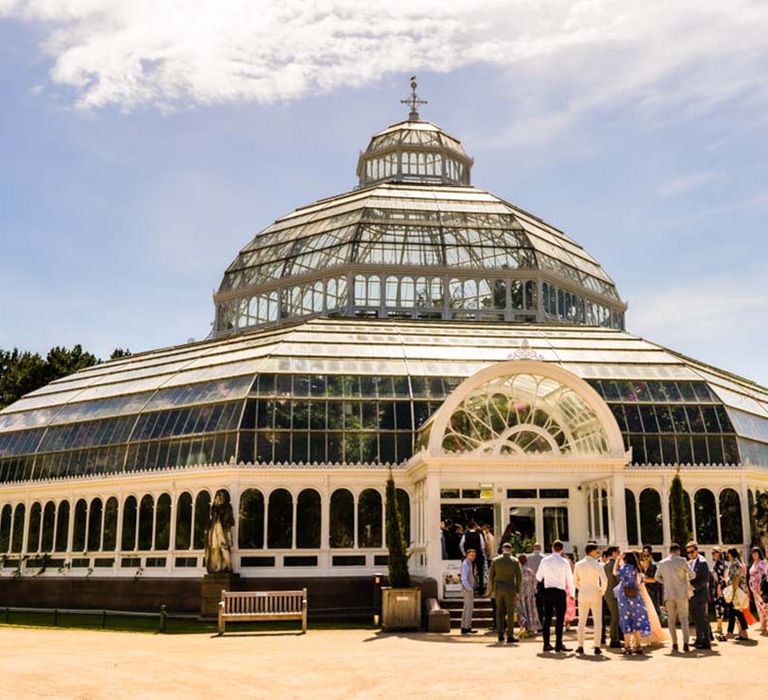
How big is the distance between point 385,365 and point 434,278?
10539 mm

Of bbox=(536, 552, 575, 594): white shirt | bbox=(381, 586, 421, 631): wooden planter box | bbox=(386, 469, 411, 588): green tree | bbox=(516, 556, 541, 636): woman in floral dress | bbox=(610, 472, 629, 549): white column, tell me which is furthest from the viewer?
bbox=(610, 472, 629, 549): white column

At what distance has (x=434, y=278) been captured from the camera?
47688mm

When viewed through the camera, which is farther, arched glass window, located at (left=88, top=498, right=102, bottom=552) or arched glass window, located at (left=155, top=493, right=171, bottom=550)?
arched glass window, located at (left=88, top=498, right=102, bottom=552)

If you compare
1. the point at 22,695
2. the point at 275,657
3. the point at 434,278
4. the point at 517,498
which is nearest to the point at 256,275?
the point at 434,278

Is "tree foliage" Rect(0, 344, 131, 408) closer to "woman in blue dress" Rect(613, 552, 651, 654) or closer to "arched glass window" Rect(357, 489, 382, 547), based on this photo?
"arched glass window" Rect(357, 489, 382, 547)

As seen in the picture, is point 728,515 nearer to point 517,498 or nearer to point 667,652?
point 517,498

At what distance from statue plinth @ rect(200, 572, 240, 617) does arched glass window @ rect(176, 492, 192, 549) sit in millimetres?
2763

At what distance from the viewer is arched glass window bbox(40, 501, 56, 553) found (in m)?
40.8

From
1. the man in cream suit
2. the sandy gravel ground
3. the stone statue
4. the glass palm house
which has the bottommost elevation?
the sandy gravel ground

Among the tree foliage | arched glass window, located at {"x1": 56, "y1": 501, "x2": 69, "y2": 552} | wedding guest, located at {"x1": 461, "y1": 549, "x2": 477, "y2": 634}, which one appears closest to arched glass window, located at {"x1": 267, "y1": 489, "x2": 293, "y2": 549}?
wedding guest, located at {"x1": 461, "y1": 549, "x2": 477, "y2": 634}

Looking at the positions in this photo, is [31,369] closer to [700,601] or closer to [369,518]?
[369,518]

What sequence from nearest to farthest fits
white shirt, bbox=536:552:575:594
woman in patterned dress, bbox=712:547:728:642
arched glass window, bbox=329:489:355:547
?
white shirt, bbox=536:552:575:594
woman in patterned dress, bbox=712:547:728:642
arched glass window, bbox=329:489:355:547

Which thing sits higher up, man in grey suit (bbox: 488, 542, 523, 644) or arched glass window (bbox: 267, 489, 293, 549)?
arched glass window (bbox: 267, 489, 293, 549)

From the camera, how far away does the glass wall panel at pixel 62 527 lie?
4022 cm
